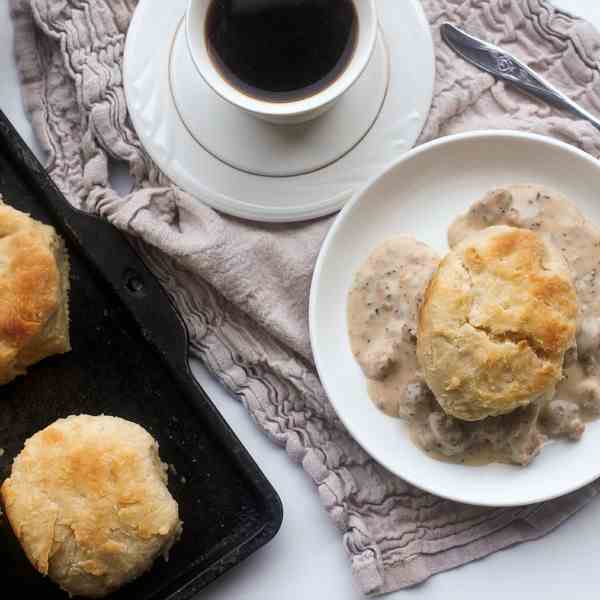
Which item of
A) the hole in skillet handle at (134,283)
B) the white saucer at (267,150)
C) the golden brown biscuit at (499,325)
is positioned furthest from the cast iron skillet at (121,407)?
the golden brown biscuit at (499,325)

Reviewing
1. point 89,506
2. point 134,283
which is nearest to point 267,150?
point 134,283

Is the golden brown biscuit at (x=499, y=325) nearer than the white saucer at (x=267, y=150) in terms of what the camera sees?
Yes

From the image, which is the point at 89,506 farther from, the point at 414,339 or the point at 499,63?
Result: the point at 499,63

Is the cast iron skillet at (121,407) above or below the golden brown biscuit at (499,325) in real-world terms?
below

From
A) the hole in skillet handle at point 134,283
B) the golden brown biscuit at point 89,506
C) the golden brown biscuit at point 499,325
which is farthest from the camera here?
the hole in skillet handle at point 134,283

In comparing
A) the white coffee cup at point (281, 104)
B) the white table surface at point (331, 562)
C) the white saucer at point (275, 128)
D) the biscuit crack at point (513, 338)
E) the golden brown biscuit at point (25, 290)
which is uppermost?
the white coffee cup at point (281, 104)

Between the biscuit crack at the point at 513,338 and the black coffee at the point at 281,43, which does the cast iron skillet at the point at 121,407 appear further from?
the biscuit crack at the point at 513,338
